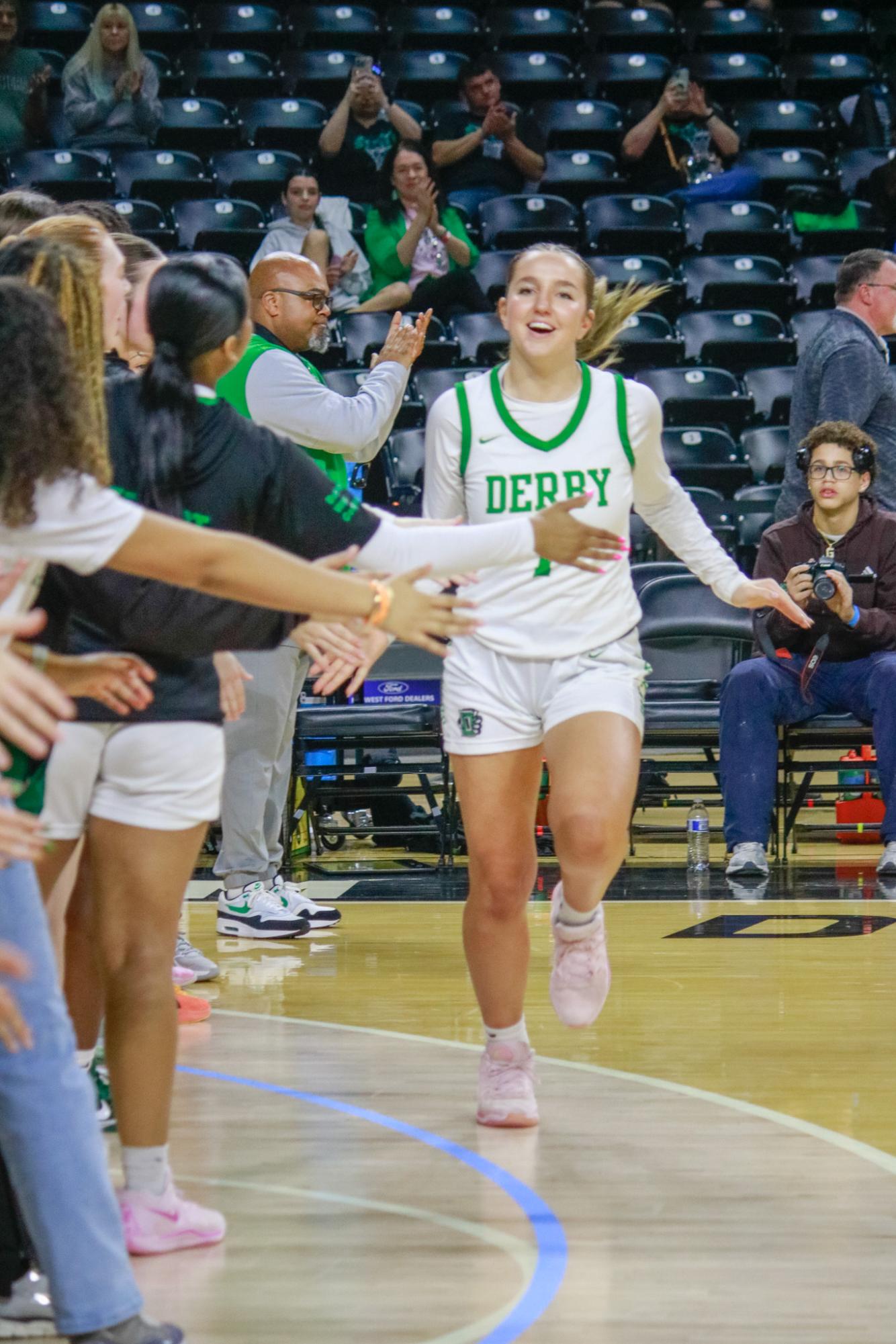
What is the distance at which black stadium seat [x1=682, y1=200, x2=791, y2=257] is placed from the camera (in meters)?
10.9

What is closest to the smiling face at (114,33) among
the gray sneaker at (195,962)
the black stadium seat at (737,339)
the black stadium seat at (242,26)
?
the black stadium seat at (242,26)

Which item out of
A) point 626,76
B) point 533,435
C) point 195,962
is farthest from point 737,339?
point 533,435

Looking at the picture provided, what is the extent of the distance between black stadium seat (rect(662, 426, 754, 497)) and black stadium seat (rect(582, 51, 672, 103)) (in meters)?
4.18

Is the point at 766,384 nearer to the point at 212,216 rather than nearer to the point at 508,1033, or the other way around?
the point at 212,216

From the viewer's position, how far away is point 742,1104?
A: 352 centimetres

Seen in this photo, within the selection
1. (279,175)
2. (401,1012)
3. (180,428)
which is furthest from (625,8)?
(180,428)

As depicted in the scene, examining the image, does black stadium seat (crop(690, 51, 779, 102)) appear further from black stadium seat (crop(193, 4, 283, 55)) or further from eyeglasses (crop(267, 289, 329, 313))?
eyeglasses (crop(267, 289, 329, 313))

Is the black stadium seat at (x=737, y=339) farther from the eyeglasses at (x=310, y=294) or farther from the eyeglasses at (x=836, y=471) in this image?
the eyeglasses at (x=310, y=294)

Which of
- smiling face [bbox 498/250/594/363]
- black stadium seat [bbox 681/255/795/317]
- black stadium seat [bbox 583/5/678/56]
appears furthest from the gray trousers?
black stadium seat [bbox 583/5/678/56]

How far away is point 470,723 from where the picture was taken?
3.41 meters

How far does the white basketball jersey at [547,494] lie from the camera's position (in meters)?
3.45

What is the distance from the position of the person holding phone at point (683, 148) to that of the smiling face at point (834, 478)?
508cm

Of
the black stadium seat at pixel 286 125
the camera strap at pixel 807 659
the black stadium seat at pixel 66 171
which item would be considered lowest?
the camera strap at pixel 807 659

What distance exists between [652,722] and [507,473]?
400 cm
